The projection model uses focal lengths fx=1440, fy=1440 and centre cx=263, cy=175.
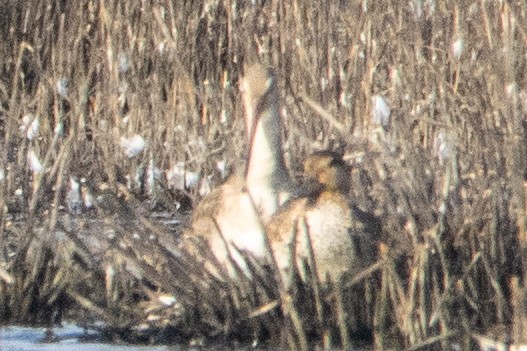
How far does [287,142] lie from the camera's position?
6125 millimetres

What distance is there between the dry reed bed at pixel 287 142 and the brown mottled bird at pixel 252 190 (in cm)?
16

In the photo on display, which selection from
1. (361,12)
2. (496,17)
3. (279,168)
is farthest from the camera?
(361,12)

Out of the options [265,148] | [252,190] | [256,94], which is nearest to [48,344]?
[252,190]

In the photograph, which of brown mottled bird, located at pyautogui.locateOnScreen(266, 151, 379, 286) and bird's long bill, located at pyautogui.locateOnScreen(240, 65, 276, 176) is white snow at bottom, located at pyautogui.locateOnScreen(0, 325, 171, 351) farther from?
bird's long bill, located at pyautogui.locateOnScreen(240, 65, 276, 176)

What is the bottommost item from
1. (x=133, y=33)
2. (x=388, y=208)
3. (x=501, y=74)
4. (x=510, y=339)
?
(x=510, y=339)

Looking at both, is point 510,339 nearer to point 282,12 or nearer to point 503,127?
point 503,127

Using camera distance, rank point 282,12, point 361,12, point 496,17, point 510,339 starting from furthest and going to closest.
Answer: point 282,12
point 361,12
point 496,17
point 510,339

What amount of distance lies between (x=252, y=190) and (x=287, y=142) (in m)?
1.42

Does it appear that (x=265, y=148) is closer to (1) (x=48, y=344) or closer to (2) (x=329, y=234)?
(2) (x=329, y=234)

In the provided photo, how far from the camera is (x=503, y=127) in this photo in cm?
464

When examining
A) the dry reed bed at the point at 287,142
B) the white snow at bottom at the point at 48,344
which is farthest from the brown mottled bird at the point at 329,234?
the white snow at bottom at the point at 48,344

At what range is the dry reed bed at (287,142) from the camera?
3.65m

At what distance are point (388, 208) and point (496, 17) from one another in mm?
2211

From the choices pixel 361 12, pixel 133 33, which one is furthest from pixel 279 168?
pixel 133 33
